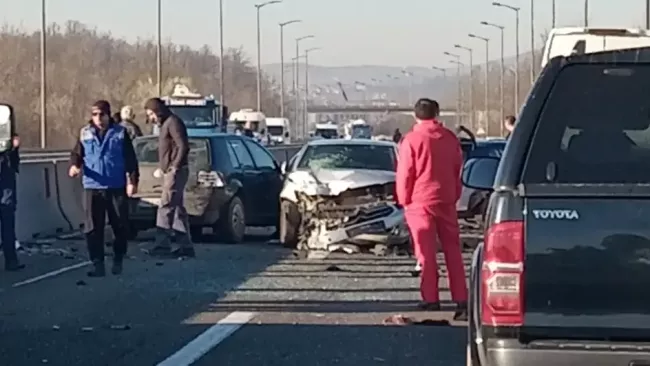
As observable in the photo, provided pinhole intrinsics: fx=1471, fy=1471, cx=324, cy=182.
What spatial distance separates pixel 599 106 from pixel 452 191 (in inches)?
234

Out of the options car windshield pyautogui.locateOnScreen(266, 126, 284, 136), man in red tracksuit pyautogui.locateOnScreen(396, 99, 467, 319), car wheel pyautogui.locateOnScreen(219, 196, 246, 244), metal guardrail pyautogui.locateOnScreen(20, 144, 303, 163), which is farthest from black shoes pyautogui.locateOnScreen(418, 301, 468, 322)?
car windshield pyautogui.locateOnScreen(266, 126, 284, 136)

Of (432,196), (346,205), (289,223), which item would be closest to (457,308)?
(432,196)

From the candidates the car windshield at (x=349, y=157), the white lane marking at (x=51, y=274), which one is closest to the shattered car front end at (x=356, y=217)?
the car windshield at (x=349, y=157)

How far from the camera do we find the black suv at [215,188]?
63.1 feet

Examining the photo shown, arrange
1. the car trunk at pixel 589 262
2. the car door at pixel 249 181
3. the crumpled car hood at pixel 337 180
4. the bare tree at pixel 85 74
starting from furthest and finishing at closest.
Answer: the bare tree at pixel 85 74, the car door at pixel 249 181, the crumpled car hood at pixel 337 180, the car trunk at pixel 589 262

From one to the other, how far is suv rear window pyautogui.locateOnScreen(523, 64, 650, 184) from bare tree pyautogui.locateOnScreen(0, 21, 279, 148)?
70465mm

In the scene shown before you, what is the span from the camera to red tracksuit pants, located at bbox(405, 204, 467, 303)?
11.7 metres

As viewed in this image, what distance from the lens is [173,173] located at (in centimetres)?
1702

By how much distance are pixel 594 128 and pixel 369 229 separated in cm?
1150

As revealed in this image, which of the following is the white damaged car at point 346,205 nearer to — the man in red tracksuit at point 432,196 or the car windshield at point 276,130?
the man in red tracksuit at point 432,196

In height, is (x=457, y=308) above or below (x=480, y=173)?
below

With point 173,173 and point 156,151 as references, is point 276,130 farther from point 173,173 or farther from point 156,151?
point 173,173

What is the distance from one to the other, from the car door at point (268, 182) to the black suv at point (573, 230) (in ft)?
47.8

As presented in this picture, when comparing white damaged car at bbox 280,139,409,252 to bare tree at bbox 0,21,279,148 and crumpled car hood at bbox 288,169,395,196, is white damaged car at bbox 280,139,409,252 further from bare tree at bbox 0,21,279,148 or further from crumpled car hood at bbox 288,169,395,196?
bare tree at bbox 0,21,279,148
